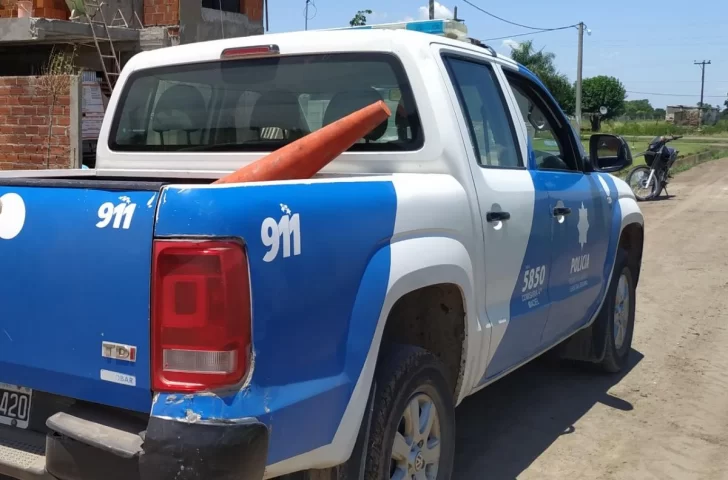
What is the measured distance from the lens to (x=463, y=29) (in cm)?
445

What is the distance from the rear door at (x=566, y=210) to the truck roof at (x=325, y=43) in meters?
0.56

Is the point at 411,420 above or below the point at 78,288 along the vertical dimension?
below

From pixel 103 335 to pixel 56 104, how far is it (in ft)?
30.7

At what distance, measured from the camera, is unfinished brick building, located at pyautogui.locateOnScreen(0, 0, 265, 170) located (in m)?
11.0

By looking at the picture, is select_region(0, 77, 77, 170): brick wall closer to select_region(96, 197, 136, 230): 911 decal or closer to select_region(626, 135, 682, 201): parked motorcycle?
select_region(96, 197, 136, 230): 911 decal

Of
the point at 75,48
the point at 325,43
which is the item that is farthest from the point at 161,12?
the point at 325,43

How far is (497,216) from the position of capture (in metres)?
3.65

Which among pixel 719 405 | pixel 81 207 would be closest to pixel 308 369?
pixel 81 207

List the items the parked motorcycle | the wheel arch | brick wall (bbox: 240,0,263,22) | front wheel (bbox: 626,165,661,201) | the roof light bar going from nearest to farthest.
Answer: the wheel arch
the roof light bar
brick wall (bbox: 240,0,263,22)
the parked motorcycle
front wheel (bbox: 626,165,661,201)

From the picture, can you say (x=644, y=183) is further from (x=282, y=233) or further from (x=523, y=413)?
(x=282, y=233)

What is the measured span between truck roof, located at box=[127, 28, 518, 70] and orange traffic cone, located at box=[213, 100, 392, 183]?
0.75m

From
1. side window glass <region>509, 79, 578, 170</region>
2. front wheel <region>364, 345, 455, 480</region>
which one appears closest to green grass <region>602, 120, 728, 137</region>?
side window glass <region>509, 79, 578, 170</region>

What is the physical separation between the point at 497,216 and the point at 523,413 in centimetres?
182

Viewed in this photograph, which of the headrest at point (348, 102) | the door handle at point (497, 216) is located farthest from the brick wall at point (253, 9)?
the door handle at point (497, 216)
